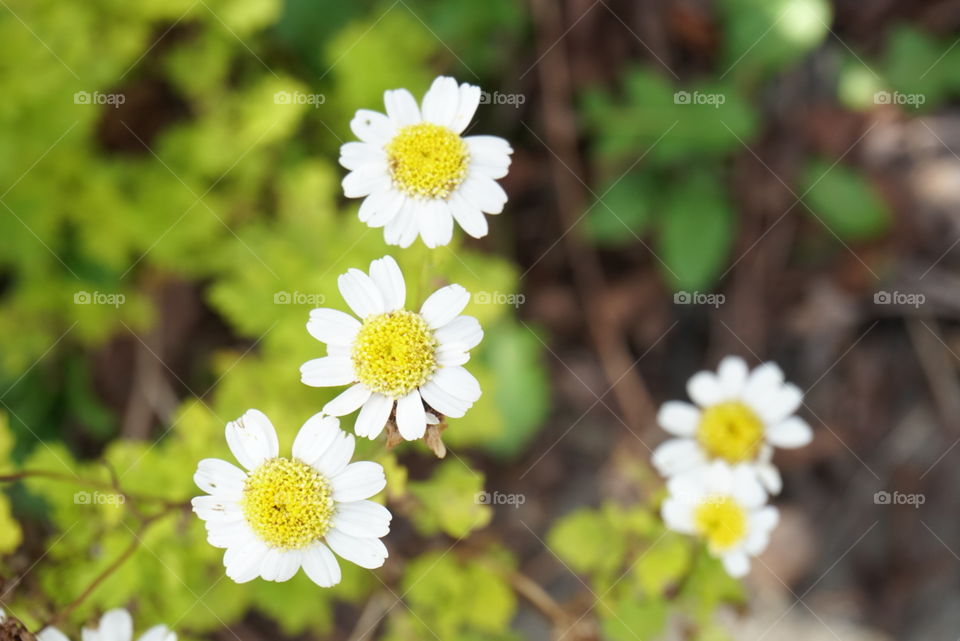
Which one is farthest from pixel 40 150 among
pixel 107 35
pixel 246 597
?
pixel 246 597

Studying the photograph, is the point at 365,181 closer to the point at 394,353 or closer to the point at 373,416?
the point at 394,353

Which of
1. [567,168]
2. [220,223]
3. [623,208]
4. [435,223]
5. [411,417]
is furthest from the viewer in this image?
[567,168]

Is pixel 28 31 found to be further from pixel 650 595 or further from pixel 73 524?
pixel 650 595

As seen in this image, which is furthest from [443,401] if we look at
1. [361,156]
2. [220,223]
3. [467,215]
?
[220,223]

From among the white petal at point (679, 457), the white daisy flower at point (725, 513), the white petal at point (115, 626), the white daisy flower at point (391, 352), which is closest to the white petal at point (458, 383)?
the white daisy flower at point (391, 352)

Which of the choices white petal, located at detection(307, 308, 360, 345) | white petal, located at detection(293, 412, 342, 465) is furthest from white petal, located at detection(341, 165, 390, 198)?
white petal, located at detection(293, 412, 342, 465)

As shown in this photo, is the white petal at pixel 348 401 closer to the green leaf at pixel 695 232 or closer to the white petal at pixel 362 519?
the white petal at pixel 362 519

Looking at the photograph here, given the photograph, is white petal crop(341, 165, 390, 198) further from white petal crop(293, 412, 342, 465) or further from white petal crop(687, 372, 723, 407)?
white petal crop(687, 372, 723, 407)
